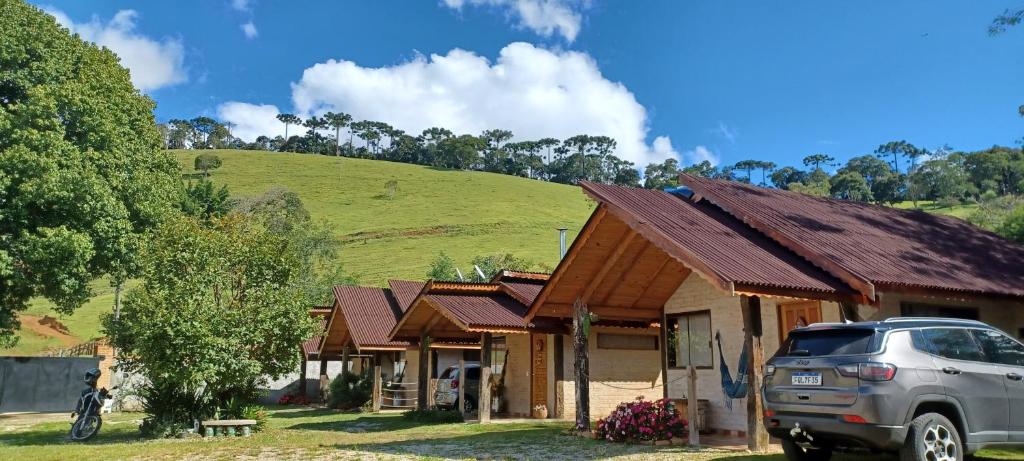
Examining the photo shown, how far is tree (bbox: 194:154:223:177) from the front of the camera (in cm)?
10256

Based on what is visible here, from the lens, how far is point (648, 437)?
41.3 ft

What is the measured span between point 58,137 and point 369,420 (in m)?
12.7

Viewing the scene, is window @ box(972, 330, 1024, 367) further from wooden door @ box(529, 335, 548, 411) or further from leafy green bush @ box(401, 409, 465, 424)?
leafy green bush @ box(401, 409, 465, 424)

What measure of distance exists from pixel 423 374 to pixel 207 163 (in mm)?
92495

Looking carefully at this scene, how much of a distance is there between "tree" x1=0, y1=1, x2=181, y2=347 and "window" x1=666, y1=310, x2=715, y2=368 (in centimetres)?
1707

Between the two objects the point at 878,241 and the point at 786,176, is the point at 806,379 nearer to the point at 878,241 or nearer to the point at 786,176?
the point at 878,241

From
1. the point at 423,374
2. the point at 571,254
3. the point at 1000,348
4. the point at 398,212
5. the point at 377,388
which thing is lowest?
the point at 377,388

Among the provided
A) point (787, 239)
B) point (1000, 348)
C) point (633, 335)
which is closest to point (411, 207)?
point (633, 335)

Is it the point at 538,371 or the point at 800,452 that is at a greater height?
the point at 538,371

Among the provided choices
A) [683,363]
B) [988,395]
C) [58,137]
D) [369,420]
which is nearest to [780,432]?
[988,395]

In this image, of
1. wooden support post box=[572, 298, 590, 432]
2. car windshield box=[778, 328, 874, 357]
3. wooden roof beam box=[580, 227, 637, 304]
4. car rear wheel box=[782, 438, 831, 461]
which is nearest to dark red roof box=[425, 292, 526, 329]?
wooden roof beam box=[580, 227, 637, 304]

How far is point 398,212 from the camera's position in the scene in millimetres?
86375

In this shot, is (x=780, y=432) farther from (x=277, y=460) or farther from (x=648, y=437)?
(x=277, y=460)

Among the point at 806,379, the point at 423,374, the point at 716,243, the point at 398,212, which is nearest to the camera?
the point at 806,379
